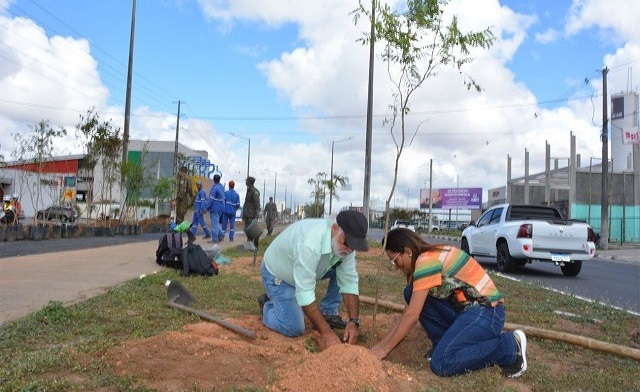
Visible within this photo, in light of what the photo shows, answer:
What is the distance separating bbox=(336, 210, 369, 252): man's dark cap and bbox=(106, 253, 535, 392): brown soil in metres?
0.83

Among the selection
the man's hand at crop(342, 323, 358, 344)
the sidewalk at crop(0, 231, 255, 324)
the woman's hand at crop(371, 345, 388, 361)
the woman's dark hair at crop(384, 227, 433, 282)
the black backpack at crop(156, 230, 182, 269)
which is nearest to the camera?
the woman's hand at crop(371, 345, 388, 361)

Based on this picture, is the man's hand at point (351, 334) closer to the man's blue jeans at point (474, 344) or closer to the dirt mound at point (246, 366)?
the dirt mound at point (246, 366)

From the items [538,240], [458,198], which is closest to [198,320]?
[538,240]

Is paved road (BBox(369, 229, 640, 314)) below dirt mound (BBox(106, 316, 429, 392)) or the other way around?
below

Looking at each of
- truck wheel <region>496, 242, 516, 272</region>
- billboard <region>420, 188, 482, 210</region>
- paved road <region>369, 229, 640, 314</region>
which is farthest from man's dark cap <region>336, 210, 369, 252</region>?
billboard <region>420, 188, 482, 210</region>

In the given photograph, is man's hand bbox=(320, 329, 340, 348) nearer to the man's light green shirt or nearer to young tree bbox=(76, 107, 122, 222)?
the man's light green shirt

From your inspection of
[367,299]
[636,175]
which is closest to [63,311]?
[367,299]

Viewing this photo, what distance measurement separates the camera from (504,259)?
Result: 14.2 m

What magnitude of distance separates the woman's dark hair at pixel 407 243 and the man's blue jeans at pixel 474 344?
51cm

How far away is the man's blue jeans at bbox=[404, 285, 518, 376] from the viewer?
166 inches

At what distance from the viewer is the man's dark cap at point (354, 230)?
15.0 feet

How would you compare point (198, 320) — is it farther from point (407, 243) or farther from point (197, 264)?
point (197, 264)

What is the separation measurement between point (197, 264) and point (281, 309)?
471 centimetres

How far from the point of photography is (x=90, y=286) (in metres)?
8.16
